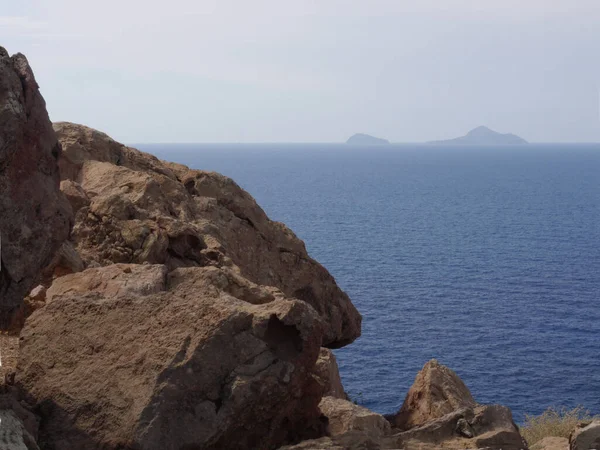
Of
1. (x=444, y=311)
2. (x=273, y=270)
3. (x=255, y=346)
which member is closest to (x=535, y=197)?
(x=444, y=311)

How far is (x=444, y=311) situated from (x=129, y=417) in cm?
6590

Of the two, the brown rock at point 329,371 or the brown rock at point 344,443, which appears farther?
the brown rock at point 329,371

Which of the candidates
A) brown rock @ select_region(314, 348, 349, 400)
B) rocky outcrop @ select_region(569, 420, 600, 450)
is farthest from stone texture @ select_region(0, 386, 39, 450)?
rocky outcrop @ select_region(569, 420, 600, 450)

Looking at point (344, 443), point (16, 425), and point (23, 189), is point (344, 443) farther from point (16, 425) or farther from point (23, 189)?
point (23, 189)

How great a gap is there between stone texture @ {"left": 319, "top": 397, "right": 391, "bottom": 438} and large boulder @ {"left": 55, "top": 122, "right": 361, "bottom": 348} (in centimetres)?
390

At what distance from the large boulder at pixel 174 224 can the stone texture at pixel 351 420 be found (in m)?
3.90

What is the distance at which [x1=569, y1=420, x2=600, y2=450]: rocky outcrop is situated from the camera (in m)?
12.9

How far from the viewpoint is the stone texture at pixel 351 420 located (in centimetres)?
1298

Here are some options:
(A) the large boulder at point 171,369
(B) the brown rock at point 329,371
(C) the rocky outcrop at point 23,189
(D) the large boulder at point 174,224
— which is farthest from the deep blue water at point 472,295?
(C) the rocky outcrop at point 23,189

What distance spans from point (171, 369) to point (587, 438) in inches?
282

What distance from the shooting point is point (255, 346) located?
11.5m

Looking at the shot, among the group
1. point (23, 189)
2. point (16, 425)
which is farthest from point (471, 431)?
point (23, 189)

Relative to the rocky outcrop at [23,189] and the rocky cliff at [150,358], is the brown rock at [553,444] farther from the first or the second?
the rocky outcrop at [23,189]

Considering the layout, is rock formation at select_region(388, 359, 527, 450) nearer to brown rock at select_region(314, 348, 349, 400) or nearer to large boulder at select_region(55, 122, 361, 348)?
brown rock at select_region(314, 348, 349, 400)
